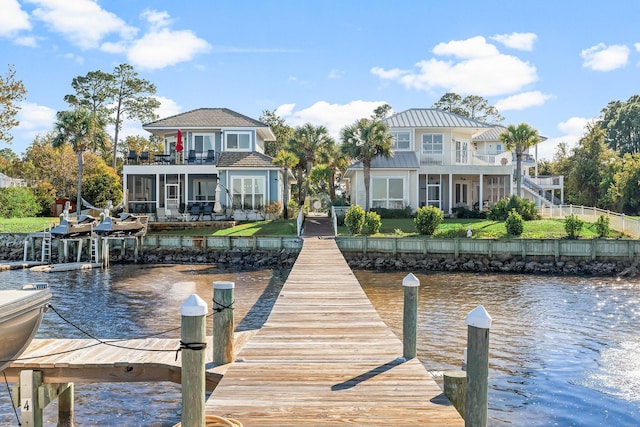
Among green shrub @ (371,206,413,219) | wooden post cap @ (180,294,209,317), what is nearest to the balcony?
green shrub @ (371,206,413,219)

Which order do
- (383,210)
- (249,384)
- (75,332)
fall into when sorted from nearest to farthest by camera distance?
(249,384) < (75,332) < (383,210)

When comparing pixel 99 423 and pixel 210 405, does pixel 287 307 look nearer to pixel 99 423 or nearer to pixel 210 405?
pixel 99 423

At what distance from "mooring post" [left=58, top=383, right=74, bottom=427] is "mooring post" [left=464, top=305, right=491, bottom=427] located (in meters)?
6.07

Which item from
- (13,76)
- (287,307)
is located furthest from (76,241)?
(287,307)

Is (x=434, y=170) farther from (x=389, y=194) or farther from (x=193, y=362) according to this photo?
(x=193, y=362)

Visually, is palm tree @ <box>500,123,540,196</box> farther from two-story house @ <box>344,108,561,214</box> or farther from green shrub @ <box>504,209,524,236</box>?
green shrub @ <box>504,209,524,236</box>

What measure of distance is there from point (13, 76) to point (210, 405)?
40.1m

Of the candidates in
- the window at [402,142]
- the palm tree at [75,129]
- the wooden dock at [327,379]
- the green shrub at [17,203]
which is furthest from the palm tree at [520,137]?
the green shrub at [17,203]

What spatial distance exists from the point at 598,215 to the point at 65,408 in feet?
97.1

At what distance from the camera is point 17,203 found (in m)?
41.7

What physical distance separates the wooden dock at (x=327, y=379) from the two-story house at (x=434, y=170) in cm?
2733

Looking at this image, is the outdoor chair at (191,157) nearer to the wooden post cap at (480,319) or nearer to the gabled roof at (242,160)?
the gabled roof at (242,160)

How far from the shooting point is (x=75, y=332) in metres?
13.6

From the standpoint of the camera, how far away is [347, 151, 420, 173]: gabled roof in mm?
36500
